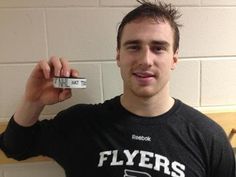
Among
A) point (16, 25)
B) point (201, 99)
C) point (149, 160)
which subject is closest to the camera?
point (149, 160)

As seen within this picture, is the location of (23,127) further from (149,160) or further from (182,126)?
(182,126)

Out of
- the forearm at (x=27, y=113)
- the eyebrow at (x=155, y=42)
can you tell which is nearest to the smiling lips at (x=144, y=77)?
the eyebrow at (x=155, y=42)

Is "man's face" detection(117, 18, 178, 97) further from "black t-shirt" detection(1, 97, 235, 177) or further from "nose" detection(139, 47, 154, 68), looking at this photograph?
"black t-shirt" detection(1, 97, 235, 177)

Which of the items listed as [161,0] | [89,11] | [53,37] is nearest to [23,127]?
[53,37]

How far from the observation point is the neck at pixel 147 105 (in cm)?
113

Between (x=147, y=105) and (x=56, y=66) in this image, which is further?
(x=147, y=105)

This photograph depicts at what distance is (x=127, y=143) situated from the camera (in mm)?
1079

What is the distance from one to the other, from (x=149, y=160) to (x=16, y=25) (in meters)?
0.68

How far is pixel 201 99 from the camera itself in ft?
4.41

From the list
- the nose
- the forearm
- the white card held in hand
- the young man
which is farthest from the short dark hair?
the forearm

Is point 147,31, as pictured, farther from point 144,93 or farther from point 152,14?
Answer: point 144,93

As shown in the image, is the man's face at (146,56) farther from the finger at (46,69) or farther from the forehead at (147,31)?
the finger at (46,69)

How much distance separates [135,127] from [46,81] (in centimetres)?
34

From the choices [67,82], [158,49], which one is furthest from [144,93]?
[67,82]
